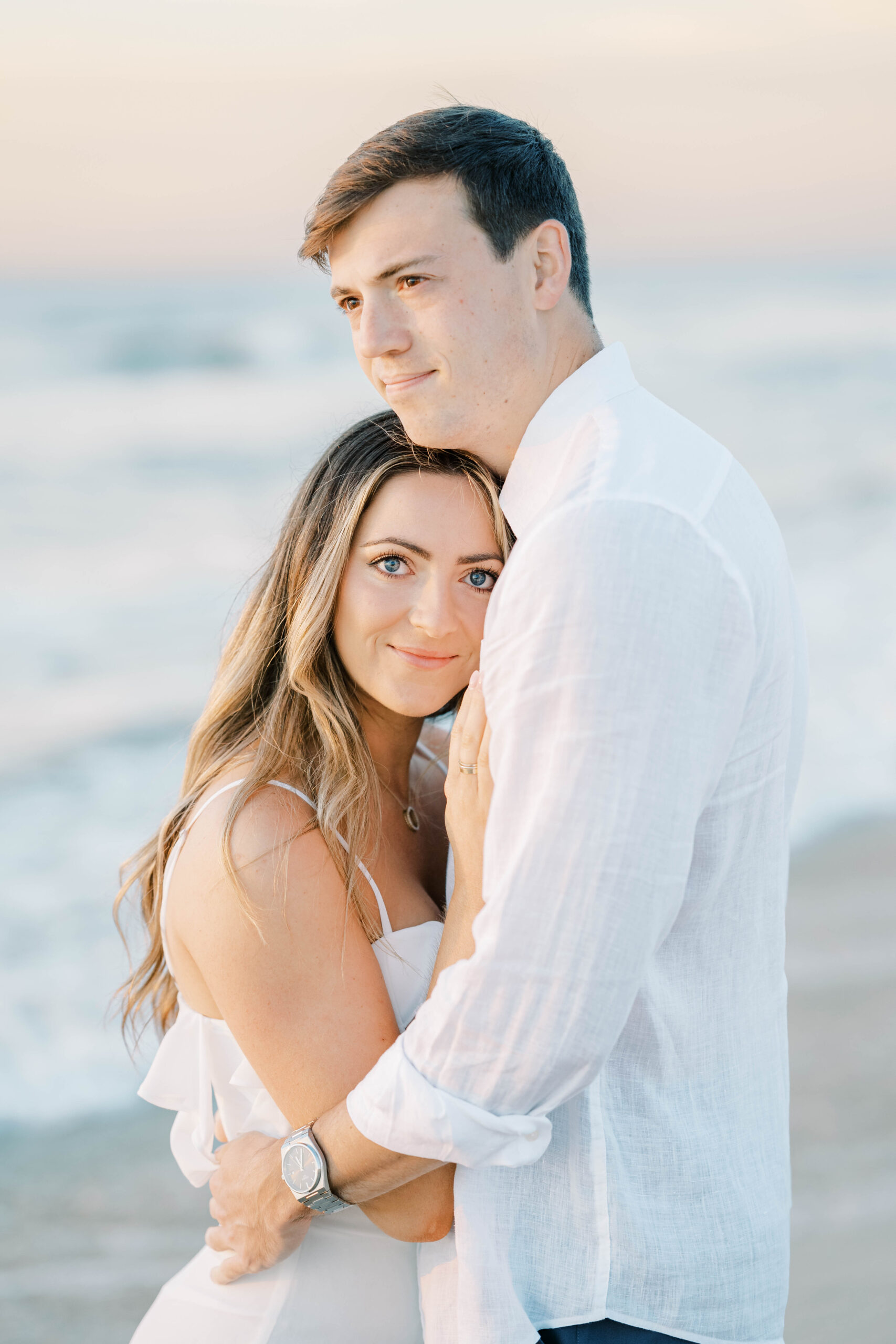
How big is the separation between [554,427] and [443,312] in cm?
28

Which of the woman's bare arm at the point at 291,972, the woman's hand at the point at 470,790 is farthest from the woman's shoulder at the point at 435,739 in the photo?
the woman's hand at the point at 470,790

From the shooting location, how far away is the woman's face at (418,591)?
2.35m

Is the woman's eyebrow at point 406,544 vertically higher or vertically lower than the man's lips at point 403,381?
lower

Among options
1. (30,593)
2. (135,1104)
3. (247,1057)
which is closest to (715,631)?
(247,1057)

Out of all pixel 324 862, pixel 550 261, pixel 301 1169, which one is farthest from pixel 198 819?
pixel 550 261

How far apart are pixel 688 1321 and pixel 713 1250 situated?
0.11 meters

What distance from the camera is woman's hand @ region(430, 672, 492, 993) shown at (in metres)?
1.90

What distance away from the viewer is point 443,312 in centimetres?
198

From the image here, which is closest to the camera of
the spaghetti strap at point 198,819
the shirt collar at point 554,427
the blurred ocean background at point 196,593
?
the shirt collar at point 554,427

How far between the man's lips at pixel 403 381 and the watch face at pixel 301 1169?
1.32 meters

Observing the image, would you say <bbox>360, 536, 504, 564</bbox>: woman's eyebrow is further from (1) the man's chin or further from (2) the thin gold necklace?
(2) the thin gold necklace

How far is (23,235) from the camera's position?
51.3 ft

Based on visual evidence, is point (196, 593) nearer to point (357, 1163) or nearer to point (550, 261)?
point (550, 261)

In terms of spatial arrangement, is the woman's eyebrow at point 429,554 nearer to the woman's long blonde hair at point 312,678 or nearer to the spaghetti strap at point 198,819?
the woman's long blonde hair at point 312,678
